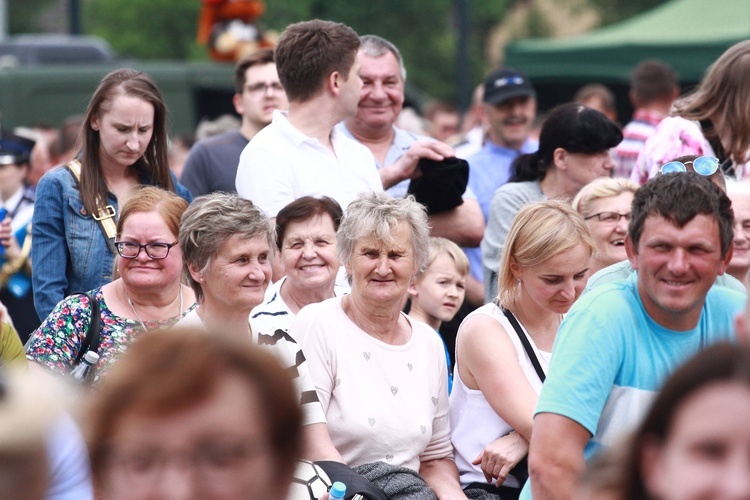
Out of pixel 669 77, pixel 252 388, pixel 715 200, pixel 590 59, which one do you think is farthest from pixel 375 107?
pixel 590 59

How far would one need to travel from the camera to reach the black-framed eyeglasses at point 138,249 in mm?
4496

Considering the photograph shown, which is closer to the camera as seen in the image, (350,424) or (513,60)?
(350,424)

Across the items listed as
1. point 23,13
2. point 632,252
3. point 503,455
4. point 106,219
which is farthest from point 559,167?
point 23,13

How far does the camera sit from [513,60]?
14.1m

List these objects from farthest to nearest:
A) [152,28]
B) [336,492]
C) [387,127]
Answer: [152,28] < [387,127] < [336,492]

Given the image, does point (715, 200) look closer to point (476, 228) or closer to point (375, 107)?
point (476, 228)

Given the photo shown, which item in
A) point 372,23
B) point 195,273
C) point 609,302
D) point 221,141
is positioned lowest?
point 372,23

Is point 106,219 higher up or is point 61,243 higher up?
point 106,219

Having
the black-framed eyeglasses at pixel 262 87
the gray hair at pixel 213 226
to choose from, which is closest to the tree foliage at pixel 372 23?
the black-framed eyeglasses at pixel 262 87

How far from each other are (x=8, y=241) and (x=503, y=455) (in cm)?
322

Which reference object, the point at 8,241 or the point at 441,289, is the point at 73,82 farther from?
the point at 441,289

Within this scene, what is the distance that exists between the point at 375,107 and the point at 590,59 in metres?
8.14

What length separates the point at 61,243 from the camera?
4914 mm

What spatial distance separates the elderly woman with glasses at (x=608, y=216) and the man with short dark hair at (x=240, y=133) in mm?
1740
